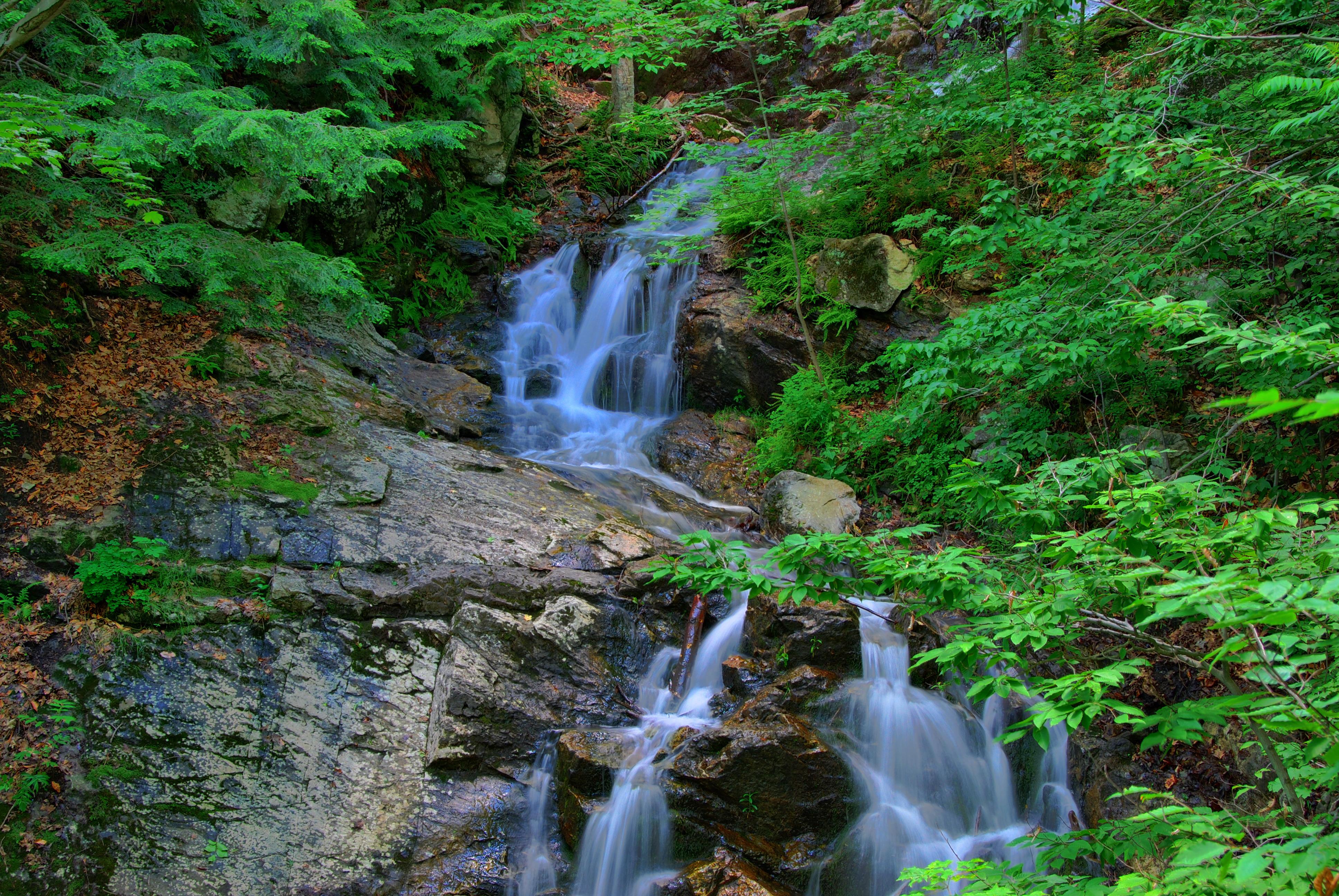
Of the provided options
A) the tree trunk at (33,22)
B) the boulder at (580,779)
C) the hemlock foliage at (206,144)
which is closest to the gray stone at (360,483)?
the hemlock foliage at (206,144)

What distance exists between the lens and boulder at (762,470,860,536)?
7582 mm

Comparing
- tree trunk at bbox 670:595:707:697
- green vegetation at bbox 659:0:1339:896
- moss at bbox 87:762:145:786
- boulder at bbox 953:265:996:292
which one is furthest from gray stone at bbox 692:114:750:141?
moss at bbox 87:762:145:786

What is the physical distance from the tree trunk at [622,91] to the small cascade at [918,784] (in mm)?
12820

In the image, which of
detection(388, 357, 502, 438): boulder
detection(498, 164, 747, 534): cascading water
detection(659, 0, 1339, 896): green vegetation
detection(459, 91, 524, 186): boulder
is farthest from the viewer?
detection(459, 91, 524, 186): boulder

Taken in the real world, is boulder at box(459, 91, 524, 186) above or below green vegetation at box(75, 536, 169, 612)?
above

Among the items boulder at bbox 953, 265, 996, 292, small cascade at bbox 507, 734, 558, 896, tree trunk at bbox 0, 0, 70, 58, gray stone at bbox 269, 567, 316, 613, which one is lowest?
small cascade at bbox 507, 734, 558, 896

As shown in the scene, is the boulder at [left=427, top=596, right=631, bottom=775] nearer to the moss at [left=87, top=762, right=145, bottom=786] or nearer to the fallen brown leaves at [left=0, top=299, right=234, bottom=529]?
the moss at [left=87, top=762, right=145, bottom=786]

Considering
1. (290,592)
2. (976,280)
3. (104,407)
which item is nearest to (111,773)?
(290,592)

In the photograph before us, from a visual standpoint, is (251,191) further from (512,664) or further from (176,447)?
(512,664)

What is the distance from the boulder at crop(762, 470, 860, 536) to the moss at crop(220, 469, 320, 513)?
447 cm

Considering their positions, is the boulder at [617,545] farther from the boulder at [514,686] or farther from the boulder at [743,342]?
the boulder at [743,342]

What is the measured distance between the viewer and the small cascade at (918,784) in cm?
480

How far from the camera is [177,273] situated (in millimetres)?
6957

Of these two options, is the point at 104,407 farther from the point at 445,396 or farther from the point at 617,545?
the point at 617,545
